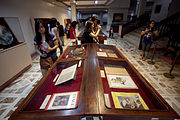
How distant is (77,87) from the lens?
1.21 meters

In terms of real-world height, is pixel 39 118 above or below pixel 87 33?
A: below

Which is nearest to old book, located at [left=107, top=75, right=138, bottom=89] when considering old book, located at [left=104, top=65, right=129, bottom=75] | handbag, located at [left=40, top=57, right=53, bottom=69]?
old book, located at [left=104, top=65, right=129, bottom=75]

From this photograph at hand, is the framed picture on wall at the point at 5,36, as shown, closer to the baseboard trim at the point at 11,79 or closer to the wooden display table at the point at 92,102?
the baseboard trim at the point at 11,79

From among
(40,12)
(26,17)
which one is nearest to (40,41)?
(26,17)

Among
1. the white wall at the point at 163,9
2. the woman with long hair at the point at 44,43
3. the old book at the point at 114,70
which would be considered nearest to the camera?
the old book at the point at 114,70

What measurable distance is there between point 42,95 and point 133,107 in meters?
1.12

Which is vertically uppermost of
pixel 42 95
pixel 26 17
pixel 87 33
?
pixel 26 17

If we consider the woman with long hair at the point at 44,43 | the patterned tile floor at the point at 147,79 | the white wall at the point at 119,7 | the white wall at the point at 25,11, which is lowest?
the patterned tile floor at the point at 147,79

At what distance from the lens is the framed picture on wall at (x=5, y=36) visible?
3091 millimetres

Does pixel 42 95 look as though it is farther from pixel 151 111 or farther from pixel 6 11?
pixel 6 11

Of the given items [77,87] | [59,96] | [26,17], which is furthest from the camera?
[26,17]

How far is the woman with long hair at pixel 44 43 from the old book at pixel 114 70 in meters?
1.47

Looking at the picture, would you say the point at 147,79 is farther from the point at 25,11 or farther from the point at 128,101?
the point at 25,11

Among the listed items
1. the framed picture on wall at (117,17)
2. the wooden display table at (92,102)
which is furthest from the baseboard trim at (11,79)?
the framed picture on wall at (117,17)
